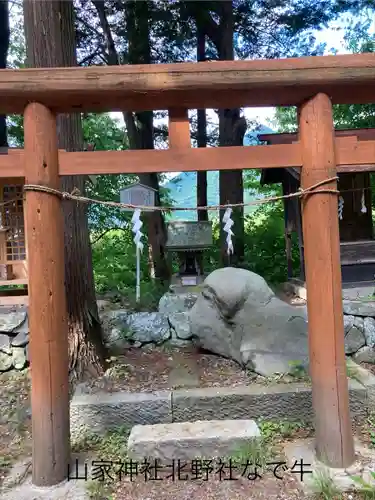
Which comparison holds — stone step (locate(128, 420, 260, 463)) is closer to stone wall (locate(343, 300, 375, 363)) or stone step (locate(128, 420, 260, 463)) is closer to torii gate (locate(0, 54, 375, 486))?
torii gate (locate(0, 54, 375, 486))

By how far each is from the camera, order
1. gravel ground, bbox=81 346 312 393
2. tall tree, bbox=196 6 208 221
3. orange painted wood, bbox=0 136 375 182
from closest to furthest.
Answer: orange painted wood, bbox=0 136 375 182, gravel ground, bbox=81 346 312 393, tall tree, bbox=196 6 208 221

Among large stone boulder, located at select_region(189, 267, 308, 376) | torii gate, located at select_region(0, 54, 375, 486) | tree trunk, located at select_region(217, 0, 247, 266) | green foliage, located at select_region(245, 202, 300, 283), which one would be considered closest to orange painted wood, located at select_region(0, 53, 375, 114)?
torii gate, located at select_region(0, 54, 375, 486)

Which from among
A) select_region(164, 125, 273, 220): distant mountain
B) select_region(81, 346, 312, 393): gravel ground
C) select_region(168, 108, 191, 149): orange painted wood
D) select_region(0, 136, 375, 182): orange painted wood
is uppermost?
select_region(164, 125, 273, 220): distant mountain

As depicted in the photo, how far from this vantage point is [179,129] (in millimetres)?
2973

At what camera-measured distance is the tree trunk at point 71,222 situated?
14.1 feet

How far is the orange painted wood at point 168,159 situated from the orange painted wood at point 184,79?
1.26ft

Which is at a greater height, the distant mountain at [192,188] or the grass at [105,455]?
the distant mountain at [192,188]

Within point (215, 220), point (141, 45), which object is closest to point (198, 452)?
point (141, 45)

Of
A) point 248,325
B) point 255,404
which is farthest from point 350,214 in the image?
point 255,404

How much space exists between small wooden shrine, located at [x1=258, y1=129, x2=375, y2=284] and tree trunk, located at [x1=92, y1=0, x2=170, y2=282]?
9.16 ft

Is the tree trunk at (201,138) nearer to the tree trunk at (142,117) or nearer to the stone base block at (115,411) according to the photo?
the tree trunk at (142,117)

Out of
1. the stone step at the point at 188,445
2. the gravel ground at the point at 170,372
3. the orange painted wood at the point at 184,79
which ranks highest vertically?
the orange painted wood at the point at 184,79

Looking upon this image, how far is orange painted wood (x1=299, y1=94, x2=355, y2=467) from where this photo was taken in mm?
2887

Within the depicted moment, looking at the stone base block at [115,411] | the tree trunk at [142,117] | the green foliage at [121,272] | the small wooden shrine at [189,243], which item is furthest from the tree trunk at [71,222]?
the tree trunk at [142,117]
